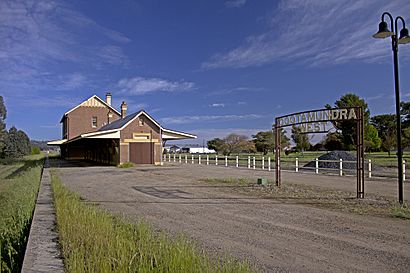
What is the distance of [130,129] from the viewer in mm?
31188

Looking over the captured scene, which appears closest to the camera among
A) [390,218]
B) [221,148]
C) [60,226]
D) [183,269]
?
[183,269]

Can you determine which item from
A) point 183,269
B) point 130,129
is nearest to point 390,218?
point 183,269

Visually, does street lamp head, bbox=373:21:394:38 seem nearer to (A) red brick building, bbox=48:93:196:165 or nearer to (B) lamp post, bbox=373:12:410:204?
(B) lamp post, bbox=373:12:410:204

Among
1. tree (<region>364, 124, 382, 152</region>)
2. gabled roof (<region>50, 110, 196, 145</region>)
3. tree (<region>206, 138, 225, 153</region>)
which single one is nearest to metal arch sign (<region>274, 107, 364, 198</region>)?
gabled roof (<region>50, 110, 196, 145</region>)

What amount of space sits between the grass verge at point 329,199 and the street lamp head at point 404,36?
442 centimetres

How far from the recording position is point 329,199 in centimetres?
1154

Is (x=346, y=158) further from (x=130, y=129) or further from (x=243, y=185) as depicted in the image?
(x=130, y=129)

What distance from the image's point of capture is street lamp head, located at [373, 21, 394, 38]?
1032 cm

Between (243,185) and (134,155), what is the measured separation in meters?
17.6

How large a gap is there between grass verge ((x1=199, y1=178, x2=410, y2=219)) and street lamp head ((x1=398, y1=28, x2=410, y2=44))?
4.42 m

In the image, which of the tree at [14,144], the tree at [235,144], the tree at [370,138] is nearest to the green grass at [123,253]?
the tree at [370,138]

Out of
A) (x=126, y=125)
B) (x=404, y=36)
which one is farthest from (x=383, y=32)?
(x=126, y=125)

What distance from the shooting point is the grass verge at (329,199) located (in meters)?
9.42

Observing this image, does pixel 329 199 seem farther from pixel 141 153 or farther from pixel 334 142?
pixel 334 142
